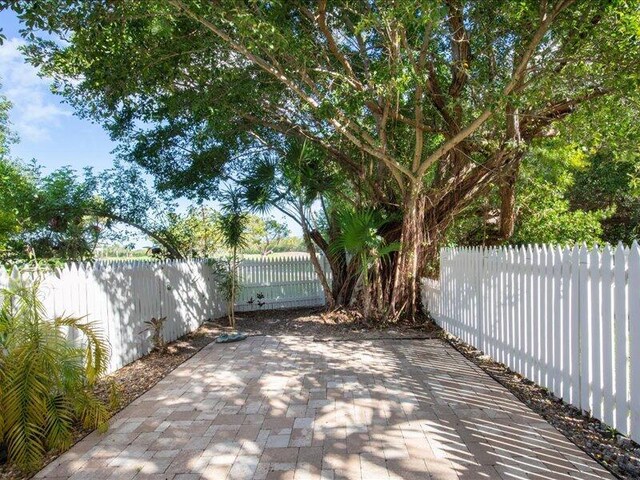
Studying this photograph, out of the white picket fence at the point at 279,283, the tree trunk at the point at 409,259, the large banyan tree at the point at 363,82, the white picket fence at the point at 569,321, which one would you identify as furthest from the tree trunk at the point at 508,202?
the white picket fence at the point at 279,283

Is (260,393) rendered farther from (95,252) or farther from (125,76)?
(95,252)

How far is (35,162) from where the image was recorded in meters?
11.9

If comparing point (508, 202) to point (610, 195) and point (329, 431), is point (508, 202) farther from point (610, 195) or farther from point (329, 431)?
point (329, 431)

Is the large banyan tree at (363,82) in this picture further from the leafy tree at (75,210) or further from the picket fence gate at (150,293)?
the picket fence gate at (150,293)

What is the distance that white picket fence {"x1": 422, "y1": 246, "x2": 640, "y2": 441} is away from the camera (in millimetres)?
3123

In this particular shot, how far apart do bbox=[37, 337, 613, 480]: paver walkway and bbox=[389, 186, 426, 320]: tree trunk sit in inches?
119

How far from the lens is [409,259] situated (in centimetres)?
850

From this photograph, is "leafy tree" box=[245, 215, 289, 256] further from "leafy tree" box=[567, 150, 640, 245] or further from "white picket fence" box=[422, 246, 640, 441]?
"leafy tree" box=[567, 150, 640, 245]

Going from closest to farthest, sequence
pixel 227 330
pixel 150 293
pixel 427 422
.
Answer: pixel 427 422
pixel 150 293
pixel 227 330

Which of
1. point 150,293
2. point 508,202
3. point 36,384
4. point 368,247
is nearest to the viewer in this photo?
point 36,384

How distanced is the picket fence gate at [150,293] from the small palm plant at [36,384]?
0.47 m

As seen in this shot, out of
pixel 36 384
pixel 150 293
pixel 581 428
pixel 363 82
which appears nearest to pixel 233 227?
pixel 150 293

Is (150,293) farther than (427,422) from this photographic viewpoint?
Yes

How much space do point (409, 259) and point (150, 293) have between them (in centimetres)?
460
